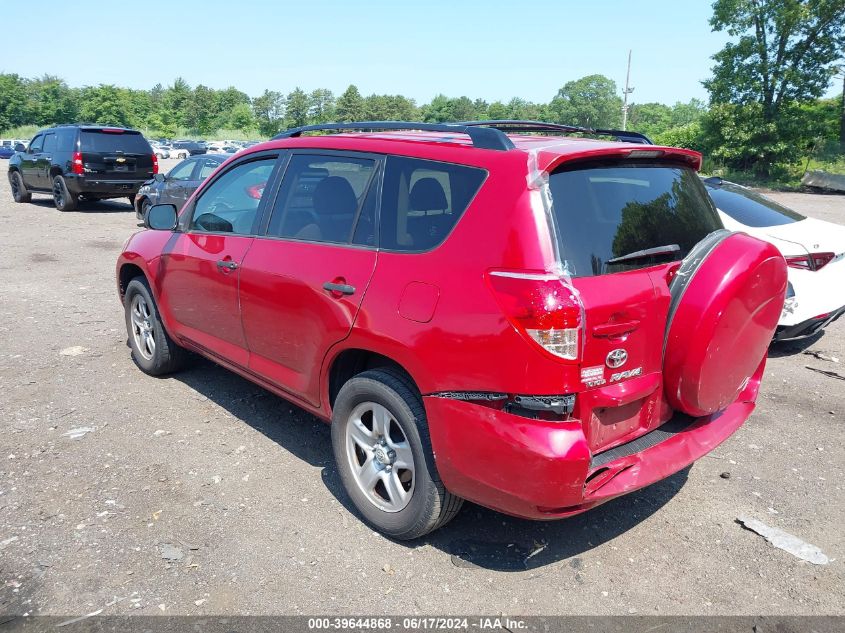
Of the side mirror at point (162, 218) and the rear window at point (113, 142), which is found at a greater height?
the rear window at point (113, 142)

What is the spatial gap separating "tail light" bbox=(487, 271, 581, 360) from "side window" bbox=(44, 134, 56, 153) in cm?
1665

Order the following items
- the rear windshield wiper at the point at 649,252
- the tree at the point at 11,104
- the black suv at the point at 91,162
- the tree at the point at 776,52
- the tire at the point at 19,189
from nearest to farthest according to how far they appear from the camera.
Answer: the rear windshield wiper at the point at 649,252 → the black suv at the point at 91,162 → the tire at the point at 19,189 → the tree at the point at 776,52 → the tree at the point at 11,104

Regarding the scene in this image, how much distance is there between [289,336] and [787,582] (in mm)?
2715

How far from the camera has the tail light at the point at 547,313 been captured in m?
2.60

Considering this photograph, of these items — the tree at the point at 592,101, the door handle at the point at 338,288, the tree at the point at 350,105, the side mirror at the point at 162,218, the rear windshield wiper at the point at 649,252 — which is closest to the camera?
the rear windshield wiper at the point at 649,252

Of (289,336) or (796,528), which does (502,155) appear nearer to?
(289,336)

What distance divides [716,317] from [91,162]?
1577cm

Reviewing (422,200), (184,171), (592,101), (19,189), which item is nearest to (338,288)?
(422,200)

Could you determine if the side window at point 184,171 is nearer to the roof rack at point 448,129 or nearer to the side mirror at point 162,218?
the side mirror at point 162,218

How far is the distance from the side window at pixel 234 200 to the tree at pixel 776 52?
1292 inches

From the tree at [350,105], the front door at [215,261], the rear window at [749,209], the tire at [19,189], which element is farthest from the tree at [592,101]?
the front door at [215,261]

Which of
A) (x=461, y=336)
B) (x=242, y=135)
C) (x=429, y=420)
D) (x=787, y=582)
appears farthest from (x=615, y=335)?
(x=242, y=135)

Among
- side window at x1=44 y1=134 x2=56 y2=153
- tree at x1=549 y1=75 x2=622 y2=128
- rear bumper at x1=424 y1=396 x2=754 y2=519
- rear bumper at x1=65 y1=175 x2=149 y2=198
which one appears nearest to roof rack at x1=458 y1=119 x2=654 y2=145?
rear bumper at x1=424 y1=396 x2=754 y2=519

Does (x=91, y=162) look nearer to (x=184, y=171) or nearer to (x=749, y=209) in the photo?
(x=184, y=171)
